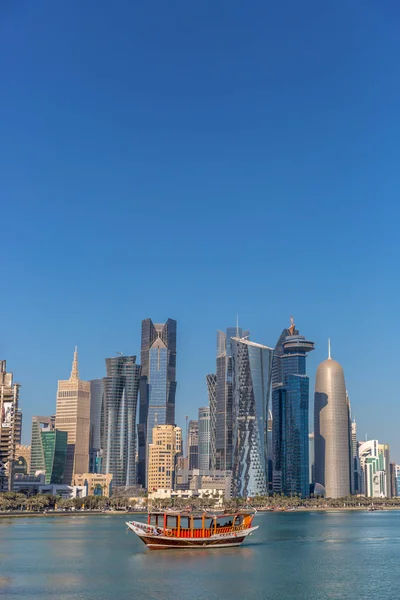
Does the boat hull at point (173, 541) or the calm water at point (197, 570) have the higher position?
the boat hull at point (173, 541)

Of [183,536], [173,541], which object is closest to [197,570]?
[173,541]

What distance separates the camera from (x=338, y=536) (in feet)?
607

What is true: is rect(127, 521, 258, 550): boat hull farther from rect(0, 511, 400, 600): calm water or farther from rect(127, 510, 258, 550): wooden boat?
rect(0, 511, 400, 600): calm water

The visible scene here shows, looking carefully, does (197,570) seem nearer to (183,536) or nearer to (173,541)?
(173,541)

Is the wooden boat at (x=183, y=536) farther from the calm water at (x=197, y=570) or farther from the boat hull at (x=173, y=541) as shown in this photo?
the calm water at (x=197, y=570)

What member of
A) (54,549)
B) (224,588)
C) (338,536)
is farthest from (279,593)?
(338,536)

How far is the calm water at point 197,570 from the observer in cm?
9400

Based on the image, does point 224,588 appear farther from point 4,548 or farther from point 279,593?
point 4,548

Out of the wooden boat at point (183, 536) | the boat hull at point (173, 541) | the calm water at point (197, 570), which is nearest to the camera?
the calm water at point (197, 570)

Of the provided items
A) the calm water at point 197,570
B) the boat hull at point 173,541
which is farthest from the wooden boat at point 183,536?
the calm water at point 197,570

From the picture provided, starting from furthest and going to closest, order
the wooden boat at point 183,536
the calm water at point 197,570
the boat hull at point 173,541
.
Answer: the wooden boat at point 183,536
the boat hull at point 173,541
the calm water at point 197,570

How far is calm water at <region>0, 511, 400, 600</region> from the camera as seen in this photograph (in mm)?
94000

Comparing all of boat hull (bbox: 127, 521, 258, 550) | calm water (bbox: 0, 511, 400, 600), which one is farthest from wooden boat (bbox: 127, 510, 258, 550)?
calm water (bbox: 0, 511, 400, 600)

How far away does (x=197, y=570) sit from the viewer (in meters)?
111
